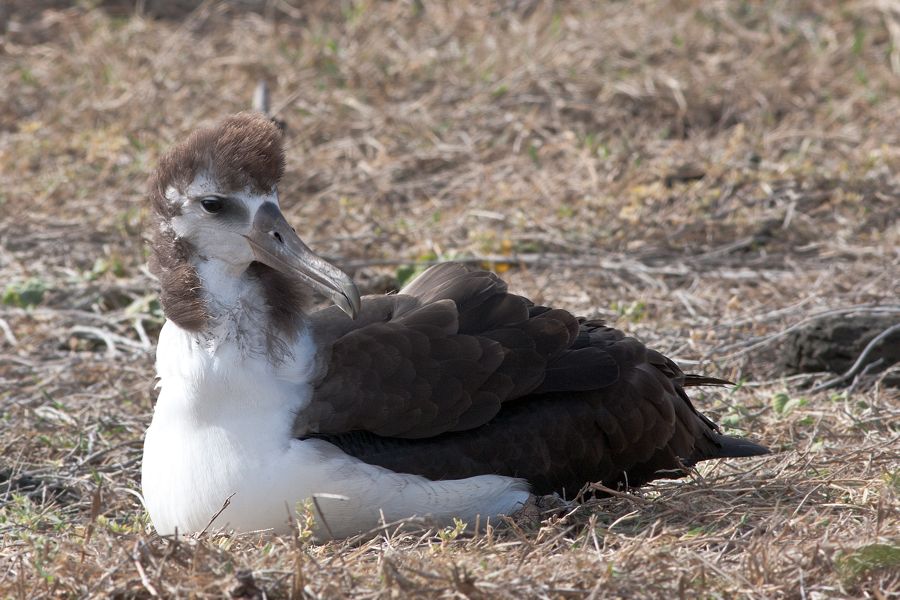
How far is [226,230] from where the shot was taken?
4508 mm

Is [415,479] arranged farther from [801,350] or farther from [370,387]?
[801,350]

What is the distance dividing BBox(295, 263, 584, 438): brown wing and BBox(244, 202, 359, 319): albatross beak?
241mm

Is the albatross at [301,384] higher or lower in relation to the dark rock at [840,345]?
higher

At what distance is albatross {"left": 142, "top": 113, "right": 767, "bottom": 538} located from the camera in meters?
4.41

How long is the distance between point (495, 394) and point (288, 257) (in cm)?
87

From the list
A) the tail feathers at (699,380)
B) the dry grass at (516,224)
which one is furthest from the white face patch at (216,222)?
the tail feathers at (699,380)

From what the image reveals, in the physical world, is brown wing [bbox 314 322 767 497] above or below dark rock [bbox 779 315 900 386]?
above

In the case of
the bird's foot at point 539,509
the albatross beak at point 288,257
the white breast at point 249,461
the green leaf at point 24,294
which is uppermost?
the albatross beak at point 288,257

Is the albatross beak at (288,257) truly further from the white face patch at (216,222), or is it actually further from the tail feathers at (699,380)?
the tail feathers at (699,380)

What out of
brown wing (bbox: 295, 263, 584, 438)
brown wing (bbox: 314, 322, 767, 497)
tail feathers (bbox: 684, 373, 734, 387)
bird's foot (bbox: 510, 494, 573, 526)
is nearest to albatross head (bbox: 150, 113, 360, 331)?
brown wing (bbox: 295, 263, 584, 438)

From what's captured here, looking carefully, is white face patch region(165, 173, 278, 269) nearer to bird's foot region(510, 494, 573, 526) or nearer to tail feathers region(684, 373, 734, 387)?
bird's foot region(510, 494, 573, 526)

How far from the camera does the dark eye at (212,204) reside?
450cm

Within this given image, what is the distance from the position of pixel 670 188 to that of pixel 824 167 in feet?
3.66

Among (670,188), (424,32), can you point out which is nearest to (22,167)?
(424,32)
